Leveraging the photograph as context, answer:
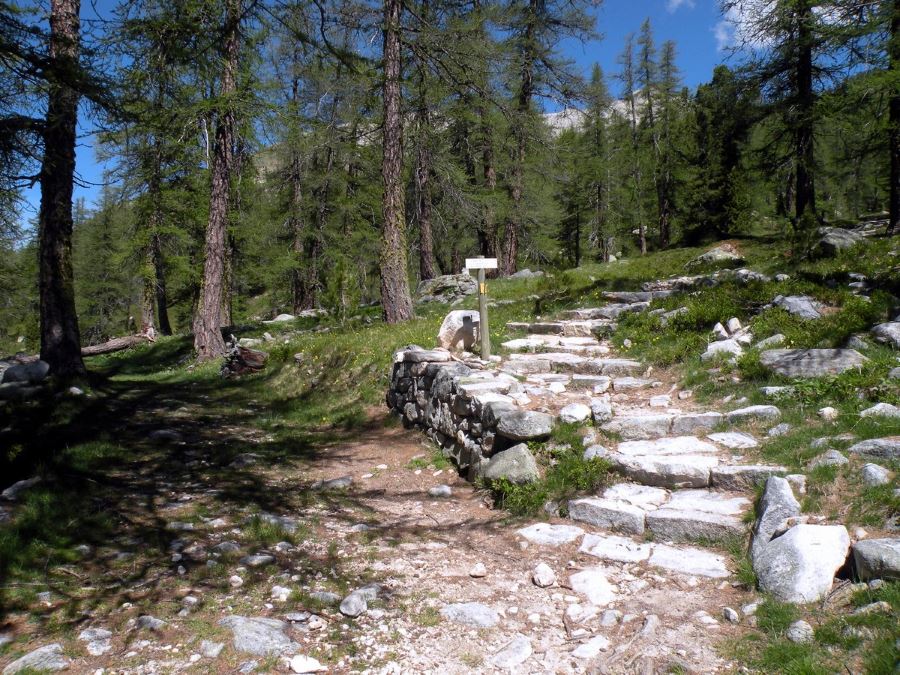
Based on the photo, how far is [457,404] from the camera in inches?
257

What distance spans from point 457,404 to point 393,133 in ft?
21.2

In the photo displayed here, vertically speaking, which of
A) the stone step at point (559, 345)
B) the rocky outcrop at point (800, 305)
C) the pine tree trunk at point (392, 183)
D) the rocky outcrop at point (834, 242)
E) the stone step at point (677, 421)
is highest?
the pine tree trunk at point (392, 183)

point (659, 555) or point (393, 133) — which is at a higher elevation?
point (393, 133)

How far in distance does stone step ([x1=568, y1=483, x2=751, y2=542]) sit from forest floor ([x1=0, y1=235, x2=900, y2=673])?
33 cm

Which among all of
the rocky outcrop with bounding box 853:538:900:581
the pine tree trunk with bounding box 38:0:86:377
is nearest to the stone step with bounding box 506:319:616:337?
the rocky outcrop with bounding box 853:538:900:581

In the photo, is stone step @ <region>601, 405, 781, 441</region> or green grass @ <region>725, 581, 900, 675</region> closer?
green grass @ <region>725, 581, 900, 675</region>

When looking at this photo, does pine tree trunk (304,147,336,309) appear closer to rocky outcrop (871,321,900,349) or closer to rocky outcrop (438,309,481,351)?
rocky outcrop (438,309,481,351)

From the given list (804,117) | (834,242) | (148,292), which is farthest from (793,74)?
(148,292)

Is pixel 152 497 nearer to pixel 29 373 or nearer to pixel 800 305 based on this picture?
pixel 29 373

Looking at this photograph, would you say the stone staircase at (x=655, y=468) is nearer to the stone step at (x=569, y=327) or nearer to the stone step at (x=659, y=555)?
the stone step at (x=659, y=555)

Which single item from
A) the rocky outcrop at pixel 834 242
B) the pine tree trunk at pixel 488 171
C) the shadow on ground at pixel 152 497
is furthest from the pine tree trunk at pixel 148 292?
the rocky outcrop at pixel 834 242

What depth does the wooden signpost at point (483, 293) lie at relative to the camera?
23.2ft

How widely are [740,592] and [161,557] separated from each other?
3955 millimetres

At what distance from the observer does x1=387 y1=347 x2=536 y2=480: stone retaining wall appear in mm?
5742
